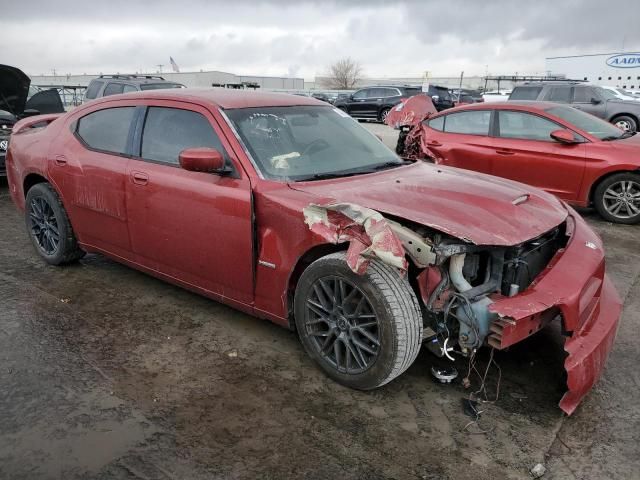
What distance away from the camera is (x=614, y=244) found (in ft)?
19.0

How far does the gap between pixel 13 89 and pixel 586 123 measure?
8.69 m

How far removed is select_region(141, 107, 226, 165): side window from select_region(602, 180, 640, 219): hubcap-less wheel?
17.4 ft

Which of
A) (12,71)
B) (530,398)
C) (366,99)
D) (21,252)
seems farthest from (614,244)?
(366,99)

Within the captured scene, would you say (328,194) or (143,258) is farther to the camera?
(143,258)

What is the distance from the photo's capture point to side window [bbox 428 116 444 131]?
7.86m

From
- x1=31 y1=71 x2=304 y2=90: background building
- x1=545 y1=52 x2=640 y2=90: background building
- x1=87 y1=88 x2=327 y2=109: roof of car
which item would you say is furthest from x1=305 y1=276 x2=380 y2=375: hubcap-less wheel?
x1=545 y1=52 x2=640 y2=90: background building

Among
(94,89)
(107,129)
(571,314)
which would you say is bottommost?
(571,314)

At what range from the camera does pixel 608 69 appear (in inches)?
1608

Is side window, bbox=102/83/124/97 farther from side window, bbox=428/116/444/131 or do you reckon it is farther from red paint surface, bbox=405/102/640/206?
red paint surface, bbox=405/102/640/206

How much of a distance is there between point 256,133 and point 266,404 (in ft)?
5.56

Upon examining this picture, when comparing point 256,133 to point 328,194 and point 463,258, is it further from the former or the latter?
point 463,258

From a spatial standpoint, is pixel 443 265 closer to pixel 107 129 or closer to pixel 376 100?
pixel 107 129

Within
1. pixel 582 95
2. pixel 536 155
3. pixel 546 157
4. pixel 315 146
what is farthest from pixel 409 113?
pixel 582 95

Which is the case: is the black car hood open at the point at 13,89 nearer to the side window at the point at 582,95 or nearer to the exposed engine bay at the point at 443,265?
the exposed engine bay at the point at 443,265
